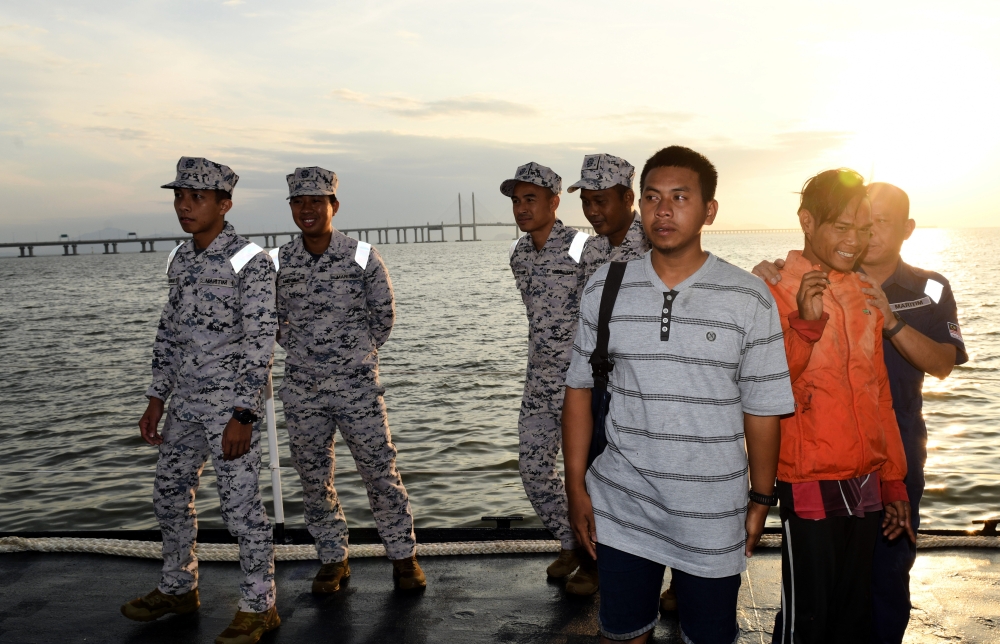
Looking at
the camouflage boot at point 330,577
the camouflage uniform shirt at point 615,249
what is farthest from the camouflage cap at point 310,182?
the camouflage boot at point 330,577

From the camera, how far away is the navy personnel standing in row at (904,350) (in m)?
2.70

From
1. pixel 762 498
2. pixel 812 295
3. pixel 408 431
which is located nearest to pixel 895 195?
pixel 812 295

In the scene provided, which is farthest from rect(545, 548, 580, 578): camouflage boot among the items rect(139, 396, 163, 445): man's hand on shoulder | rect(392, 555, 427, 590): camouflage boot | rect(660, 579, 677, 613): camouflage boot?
rect(139, 396, 163, 445): man's hand on shoulder

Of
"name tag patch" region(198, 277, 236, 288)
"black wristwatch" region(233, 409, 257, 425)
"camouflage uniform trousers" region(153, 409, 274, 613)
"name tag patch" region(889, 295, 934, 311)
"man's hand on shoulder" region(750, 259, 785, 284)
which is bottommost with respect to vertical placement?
"camouflage uniform trousers" region(153, 409, 274, 613)

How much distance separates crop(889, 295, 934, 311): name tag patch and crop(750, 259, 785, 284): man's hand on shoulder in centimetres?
68

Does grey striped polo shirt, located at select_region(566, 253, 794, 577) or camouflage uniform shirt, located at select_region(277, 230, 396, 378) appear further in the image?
camouflage uniform shirt, located at select_region(277, 230, 396, 378)

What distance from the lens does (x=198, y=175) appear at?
11.4 feet

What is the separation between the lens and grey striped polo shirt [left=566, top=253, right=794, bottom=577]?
2.12 m

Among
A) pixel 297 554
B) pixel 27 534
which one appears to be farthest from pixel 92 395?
pixel 297 554

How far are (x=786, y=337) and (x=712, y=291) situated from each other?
371 mm

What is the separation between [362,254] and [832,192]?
2450 millimetres

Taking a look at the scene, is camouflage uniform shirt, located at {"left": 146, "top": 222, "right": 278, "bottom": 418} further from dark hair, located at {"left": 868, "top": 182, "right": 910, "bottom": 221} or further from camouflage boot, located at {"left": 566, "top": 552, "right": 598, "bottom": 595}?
dark hair, located at {"left": 868, "top": 182, "right": 910, "bottom": 221}

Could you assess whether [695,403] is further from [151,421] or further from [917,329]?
[151,421]

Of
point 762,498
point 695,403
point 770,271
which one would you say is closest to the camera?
point 695,403
